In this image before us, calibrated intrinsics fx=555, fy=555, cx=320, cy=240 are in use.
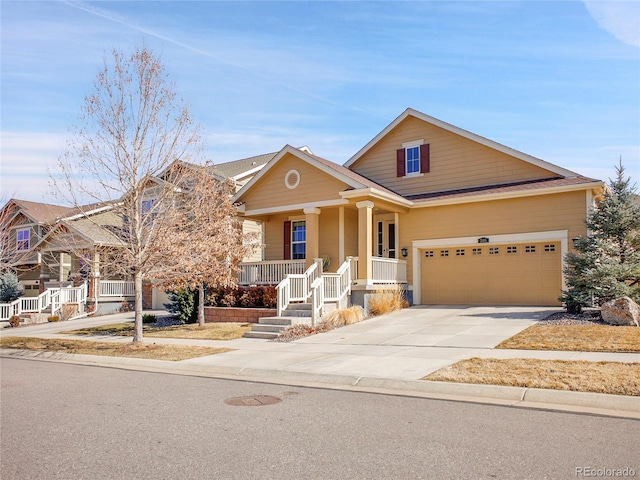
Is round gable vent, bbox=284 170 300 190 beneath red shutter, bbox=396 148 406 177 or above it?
beneath

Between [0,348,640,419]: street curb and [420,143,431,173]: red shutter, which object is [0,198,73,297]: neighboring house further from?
[0,348,640,419]: street curb

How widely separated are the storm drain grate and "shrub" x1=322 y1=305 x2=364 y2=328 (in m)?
8.38

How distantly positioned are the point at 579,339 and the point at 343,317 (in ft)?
23.7

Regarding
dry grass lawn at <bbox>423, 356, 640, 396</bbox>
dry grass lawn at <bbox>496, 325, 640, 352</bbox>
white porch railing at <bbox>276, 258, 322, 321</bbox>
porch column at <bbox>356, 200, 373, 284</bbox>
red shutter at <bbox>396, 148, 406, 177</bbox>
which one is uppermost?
red shutter at <bbox>396, 148, 406, 177</bbox>

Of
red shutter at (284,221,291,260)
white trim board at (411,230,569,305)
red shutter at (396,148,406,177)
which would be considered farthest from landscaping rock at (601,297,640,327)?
red shutter at (284,221,291,260)

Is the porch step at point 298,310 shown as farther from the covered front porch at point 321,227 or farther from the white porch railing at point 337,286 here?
the white porch railing at point 337,286

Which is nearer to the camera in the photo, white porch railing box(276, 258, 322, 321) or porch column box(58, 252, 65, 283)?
white porch railing box(276, 258, 322, 321)

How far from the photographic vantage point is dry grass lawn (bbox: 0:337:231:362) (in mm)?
13453

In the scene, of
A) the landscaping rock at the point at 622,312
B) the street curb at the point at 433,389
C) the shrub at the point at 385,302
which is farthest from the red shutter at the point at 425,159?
the street curb at the point at 433,389

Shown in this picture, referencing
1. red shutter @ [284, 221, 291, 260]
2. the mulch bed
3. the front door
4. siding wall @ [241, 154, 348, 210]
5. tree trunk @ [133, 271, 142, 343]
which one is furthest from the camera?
red shutter @ [284, 221, 291, 260]

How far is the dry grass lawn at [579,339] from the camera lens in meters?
11.0

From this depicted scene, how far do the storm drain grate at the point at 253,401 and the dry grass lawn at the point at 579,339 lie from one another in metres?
5.84

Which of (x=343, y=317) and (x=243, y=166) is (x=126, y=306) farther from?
(x=343, y=317)
